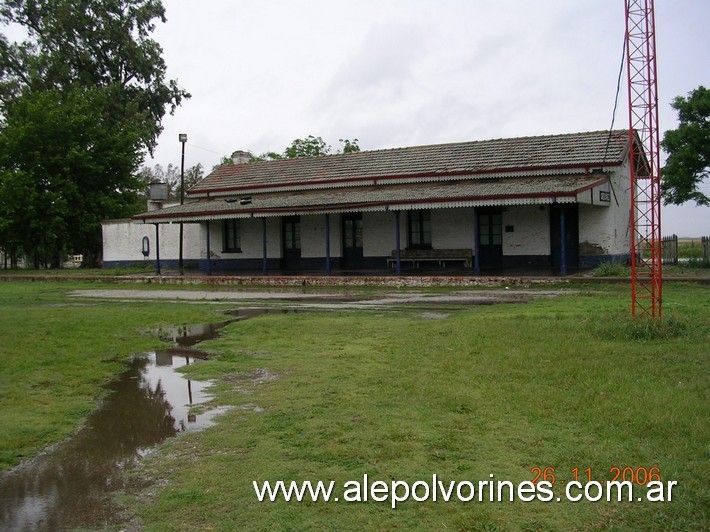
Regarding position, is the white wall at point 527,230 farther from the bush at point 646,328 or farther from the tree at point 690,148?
the bush at point 646,328

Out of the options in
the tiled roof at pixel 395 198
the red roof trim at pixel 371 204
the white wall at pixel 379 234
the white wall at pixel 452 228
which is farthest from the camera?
the white wall at pixel 379 234

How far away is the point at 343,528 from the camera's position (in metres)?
3.94

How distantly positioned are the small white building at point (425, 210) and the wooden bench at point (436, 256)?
49 mm

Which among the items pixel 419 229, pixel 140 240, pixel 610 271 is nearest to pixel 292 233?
pixel 419 229

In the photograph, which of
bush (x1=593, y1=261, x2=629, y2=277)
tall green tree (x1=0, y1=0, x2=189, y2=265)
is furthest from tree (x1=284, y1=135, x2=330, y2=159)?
bush (x1=593, y1=261, x2=629, y2=277)

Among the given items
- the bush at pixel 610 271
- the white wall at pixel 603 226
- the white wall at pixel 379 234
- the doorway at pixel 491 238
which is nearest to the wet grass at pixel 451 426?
the bush at pixel 610 271

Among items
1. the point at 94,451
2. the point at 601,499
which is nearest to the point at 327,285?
the point at 94,451

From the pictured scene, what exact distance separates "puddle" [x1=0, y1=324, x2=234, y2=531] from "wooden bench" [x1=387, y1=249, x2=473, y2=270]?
57.4ft

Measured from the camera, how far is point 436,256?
25.6 metres

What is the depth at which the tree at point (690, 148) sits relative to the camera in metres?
31.5

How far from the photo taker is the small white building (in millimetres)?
23859

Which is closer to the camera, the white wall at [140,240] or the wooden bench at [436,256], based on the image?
the wooden bench at [436,256]

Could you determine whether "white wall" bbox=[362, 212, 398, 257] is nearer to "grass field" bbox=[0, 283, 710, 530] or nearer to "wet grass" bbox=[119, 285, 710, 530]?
"grass field" bbox=[0, 283, 710, 530]

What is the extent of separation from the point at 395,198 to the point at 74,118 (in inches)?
842
